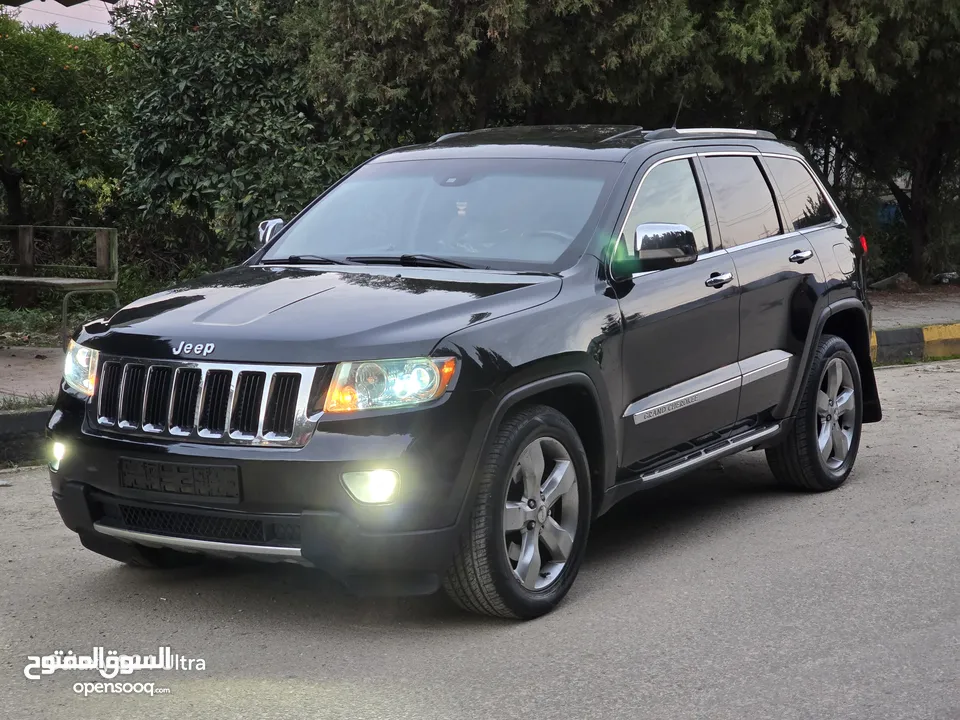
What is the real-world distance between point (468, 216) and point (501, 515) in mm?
1529

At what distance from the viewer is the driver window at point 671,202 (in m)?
5.83

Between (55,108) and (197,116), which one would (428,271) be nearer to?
(197,116)

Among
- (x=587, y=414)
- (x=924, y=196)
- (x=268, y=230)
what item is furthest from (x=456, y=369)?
(x=924, y=196)

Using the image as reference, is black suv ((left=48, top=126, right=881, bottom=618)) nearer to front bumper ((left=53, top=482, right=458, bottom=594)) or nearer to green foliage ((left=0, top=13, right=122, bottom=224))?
front bumper ((left=53, top=482, right=458, bottom=594))

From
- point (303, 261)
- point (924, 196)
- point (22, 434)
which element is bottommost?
point (22, 434)

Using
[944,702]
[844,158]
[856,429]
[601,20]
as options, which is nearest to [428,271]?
[944,702]

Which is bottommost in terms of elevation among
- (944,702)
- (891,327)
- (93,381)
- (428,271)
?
(891,327)

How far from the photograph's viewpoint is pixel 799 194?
726cm

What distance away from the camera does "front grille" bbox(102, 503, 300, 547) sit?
15.0 feet

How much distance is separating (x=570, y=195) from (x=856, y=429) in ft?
8.41

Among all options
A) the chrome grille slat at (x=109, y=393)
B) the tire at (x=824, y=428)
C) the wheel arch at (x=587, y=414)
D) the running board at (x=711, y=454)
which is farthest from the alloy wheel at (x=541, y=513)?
the tire at (x=824, y=428)

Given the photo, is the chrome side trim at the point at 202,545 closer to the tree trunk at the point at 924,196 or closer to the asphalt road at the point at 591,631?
→ the asphalt road at the point at 591,631

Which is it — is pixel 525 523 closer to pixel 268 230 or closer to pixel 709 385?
pixel 709 385

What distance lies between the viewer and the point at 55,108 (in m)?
15.4
